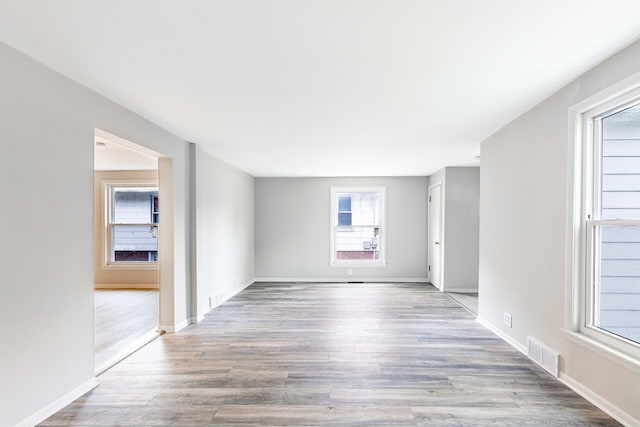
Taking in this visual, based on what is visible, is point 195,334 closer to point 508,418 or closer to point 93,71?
point 93,71

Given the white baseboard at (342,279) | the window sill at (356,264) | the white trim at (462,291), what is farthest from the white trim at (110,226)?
the white trim at (462,291)

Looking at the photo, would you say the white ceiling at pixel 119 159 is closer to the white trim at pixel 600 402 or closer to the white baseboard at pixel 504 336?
the white baseboard at pixel 504 336

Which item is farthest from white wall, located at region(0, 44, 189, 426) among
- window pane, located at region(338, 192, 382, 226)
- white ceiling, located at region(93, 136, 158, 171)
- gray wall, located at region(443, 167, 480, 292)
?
gray wall, located at region(443, 167, 480, 292)

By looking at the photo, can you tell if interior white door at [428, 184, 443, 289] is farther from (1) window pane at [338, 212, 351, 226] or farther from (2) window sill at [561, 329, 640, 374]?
(2) window sill at [561, 329, 640, 374]

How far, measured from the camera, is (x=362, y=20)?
5.11 feet

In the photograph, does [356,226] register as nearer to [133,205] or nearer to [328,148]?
[328,148]

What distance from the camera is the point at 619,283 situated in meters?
2.11

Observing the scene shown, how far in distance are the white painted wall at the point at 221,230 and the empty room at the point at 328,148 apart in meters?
0.15

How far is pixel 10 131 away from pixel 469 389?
353cm

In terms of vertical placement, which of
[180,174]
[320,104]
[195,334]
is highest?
[320,104]

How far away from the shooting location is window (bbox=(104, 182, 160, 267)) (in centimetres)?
632

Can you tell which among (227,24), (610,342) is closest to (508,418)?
(610,342)

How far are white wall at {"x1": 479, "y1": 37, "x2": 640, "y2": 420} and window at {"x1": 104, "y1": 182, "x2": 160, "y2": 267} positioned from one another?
6.05 metres

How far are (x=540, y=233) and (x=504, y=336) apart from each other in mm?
1325
